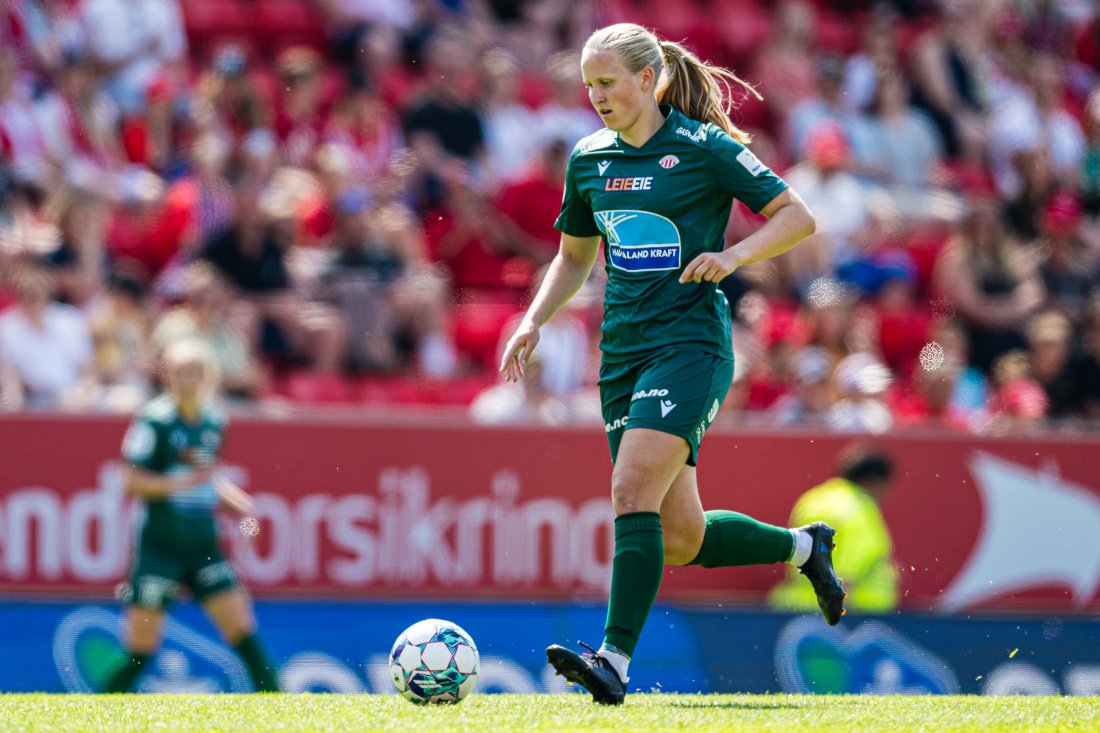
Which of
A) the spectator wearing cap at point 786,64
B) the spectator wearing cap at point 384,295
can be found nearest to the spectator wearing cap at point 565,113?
the spectator wearing cap at point 786,64

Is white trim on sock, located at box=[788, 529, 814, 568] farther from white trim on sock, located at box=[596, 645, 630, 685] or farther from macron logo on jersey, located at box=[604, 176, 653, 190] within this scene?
macron logo on jersey, located at box=[604, 176, 653, 190]

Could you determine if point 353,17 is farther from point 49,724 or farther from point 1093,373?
point 49,724

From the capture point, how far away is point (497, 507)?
424 inches

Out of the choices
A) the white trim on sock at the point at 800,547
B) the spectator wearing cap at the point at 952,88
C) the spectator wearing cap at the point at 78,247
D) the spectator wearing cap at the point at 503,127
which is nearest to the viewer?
the white trim on sock at the point at 800,547

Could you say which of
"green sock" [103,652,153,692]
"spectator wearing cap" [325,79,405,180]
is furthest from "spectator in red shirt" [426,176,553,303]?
"green sock" [103,652,153,692]

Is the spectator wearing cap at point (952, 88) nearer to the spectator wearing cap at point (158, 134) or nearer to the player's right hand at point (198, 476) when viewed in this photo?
the spectator wearing cap at point (158, 134)

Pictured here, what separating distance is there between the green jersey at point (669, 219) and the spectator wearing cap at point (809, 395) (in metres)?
5.60

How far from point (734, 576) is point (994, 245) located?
417 centimetres

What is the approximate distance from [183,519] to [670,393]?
4078 millimetres

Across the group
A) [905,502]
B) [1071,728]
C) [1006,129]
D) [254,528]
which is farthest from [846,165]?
[1071,728]

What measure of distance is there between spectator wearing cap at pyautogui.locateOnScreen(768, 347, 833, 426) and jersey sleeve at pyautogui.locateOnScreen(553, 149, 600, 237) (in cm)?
542

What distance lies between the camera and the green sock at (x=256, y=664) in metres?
8.40

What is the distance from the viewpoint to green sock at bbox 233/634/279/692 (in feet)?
27.6

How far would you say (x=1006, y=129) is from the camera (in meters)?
15.7
